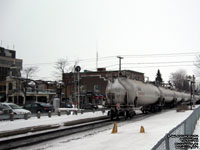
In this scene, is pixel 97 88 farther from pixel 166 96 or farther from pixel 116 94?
pixel 116 94

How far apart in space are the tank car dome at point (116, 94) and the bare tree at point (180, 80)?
85272 millimetres

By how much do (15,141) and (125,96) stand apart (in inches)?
430

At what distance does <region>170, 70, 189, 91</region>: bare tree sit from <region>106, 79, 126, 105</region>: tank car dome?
3357 inches

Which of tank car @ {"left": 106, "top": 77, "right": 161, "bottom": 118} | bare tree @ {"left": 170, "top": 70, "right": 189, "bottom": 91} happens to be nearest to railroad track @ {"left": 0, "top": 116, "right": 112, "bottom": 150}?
tank car @ {"left": 106, "top": 77, "right": 161, "bottom": 118}

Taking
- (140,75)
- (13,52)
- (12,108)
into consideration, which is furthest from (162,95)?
(13,52)

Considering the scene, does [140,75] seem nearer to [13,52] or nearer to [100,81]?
[100,81]

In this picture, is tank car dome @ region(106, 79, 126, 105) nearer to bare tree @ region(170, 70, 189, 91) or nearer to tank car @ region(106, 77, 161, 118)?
tank car @ region(106, 77, 161, 118)

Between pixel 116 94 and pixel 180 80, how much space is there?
90898mm

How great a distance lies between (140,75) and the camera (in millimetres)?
85062

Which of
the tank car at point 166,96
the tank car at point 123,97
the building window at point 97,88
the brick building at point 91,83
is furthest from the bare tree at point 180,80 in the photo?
the tank car at point 123,97

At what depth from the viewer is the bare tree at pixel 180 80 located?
10205cm

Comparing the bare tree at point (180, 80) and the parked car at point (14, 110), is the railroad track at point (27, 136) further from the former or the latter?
the bare tree at point (180, 80)

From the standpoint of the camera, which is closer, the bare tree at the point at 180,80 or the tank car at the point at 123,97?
the tank car at the point at 123,97

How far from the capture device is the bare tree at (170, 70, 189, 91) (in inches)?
4018
